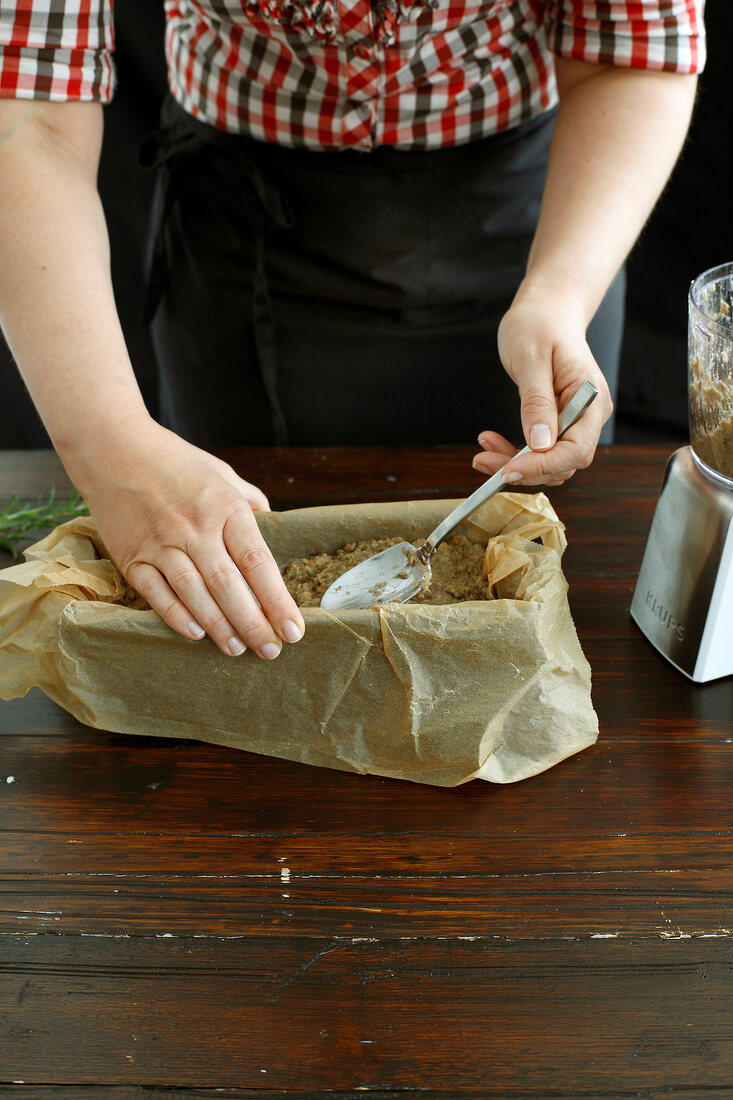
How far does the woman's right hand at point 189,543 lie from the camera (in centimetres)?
72

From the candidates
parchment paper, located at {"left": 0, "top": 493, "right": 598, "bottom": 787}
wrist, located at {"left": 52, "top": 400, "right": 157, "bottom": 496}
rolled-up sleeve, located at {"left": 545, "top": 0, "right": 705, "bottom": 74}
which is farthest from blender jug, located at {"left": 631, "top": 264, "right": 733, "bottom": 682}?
wrist, located at {"left": 52, "top": 400, "right": 157, "bottom": 496}

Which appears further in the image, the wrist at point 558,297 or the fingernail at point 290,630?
Answer: the wrist at point 558,297

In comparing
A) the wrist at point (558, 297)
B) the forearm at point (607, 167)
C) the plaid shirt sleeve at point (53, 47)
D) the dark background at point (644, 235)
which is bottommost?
the dark background at point (644, 235)

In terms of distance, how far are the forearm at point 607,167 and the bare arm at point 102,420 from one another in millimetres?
408

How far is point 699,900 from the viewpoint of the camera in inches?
24.9

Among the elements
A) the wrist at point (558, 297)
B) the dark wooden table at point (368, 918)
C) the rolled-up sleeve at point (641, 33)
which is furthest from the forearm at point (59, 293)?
the rolled-up sleeve at point (641, 33)

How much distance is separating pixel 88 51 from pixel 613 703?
78 centimetres

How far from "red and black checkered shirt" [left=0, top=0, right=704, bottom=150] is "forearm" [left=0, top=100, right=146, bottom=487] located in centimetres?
5

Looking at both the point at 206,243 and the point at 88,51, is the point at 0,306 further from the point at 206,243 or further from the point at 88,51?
the point at 206,243

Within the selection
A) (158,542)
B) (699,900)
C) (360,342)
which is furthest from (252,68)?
(699,900)

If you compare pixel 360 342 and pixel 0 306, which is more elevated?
pixel 0 306

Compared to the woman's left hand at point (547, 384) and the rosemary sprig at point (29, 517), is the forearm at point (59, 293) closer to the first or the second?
Result: the rosemary sprig at point (29, 517)

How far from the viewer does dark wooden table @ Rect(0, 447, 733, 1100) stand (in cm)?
55

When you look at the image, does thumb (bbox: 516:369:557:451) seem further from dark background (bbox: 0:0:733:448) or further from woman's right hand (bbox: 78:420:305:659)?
dark background (bbox: 0:0:733:448)
